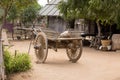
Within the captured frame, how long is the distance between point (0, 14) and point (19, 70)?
1.91 metres

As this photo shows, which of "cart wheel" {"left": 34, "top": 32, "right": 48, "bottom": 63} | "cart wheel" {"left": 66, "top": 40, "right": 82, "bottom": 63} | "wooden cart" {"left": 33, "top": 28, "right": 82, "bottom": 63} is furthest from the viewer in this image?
"cart wheel" {"left": 66, "top": 40, "right": 82, "bottom": 63}

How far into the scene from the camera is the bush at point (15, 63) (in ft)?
32.2

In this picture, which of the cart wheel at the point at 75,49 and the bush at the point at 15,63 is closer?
the bush at the point at 15,63

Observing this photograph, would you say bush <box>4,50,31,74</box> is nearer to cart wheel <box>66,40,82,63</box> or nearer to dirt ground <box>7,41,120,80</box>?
dirt ground <box>7,41,120,80</box>

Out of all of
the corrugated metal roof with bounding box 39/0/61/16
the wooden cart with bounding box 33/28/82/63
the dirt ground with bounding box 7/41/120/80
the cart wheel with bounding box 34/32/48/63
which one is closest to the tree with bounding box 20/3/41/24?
the corrugated metal roof with bounding box 39/0/61/16

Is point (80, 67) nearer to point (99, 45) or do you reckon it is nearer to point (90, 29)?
point (99, 45)

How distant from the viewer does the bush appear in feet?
32.2

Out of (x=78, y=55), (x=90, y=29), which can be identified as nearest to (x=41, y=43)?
(x=78, y=55)

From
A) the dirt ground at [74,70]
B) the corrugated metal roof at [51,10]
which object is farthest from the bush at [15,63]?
the corrugated metal roof at [51,10]

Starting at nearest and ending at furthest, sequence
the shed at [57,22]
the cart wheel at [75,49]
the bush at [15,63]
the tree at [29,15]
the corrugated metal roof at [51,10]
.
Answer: the bush at [15,63]
the cart wheel at [75,49]
the shed at [57,22]
the corrugated metal roof at [51,10]
the tree at [29,15]

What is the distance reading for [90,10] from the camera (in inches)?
623

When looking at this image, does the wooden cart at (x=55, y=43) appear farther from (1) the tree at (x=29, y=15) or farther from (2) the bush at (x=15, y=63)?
(1) the tree at (x=29, y=15)

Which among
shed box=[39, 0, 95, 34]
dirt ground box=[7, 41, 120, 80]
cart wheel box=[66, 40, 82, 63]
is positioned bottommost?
dirt ground box=[7, 41, 120, 80]

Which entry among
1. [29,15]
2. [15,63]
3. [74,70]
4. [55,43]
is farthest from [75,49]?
[29,15]
